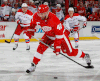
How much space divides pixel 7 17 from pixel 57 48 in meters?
6.53

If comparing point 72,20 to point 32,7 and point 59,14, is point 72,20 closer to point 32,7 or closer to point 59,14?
point 59,14

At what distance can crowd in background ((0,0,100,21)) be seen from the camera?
392 inches

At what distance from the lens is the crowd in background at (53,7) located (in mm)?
9945

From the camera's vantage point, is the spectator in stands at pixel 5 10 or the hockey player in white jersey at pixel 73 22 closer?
the hockey player in white jersey at pixel 73 22

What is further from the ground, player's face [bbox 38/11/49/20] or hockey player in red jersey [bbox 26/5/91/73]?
player's face [bbox 38/11/49/20]

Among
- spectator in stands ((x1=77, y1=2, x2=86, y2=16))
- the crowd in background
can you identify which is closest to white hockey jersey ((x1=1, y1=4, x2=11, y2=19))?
the crowd in background

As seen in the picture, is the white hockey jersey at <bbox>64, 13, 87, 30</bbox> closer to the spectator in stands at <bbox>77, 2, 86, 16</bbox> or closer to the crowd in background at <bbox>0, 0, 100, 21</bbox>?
the crowd in background at <bbox>0, 0, 100, 21</bbox>

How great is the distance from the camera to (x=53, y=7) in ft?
34.6

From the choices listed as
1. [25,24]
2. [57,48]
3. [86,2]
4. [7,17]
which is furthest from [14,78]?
[86,2]

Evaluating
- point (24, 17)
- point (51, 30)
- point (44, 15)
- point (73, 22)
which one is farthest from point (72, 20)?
point (44, 15)

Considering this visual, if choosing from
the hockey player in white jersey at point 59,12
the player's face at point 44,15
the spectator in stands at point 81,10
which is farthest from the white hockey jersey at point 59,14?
the player's face at point 44,15

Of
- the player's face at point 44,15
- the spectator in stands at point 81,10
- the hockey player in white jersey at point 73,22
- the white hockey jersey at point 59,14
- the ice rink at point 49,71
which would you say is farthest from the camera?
the spectator in stands at point 81,10

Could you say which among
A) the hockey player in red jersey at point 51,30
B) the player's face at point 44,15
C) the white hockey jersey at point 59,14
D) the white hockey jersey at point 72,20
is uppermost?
the player's face at point 44,15

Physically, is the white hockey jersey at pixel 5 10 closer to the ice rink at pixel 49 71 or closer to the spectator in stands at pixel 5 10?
the spectator in stands at pixel 5 10
